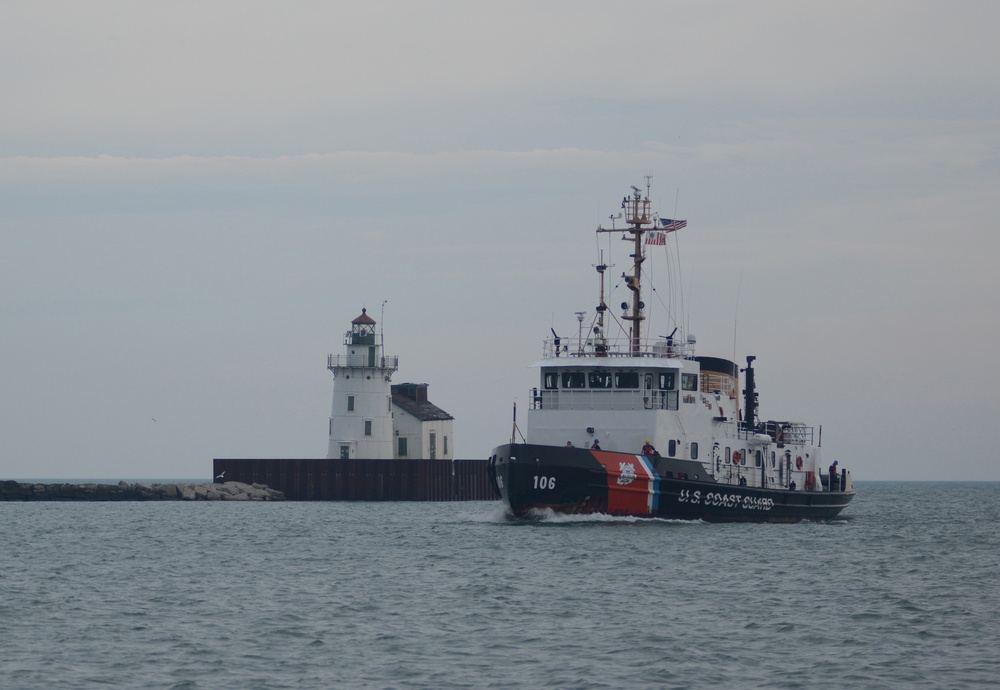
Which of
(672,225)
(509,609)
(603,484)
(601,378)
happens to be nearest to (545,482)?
(603,484)

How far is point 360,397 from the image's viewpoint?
7400 centimetres

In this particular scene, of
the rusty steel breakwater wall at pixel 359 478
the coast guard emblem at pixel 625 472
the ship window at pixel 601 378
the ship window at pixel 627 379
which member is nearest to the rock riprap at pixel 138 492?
the rusty steel breakwater wall at pixel 359 478

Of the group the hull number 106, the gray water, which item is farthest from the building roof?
the hull number 106

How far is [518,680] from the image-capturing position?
18.3m

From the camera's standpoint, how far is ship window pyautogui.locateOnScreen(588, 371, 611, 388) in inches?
1609

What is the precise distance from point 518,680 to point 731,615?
22.2ft

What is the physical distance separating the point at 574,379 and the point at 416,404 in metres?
41.5

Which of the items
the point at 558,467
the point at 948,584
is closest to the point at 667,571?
the point at 948,584

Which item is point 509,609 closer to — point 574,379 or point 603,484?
point 603,484

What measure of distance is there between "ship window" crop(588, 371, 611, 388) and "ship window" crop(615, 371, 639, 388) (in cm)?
24

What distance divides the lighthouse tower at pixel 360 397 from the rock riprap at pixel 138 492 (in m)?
4.60

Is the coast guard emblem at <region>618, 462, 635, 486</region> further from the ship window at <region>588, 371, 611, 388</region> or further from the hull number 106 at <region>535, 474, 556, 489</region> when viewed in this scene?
the ship window at <region>588, 371, 611, 388</region>

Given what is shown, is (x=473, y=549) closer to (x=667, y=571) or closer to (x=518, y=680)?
(x=667, y=571)

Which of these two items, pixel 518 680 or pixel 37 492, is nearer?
pixel 518 680
